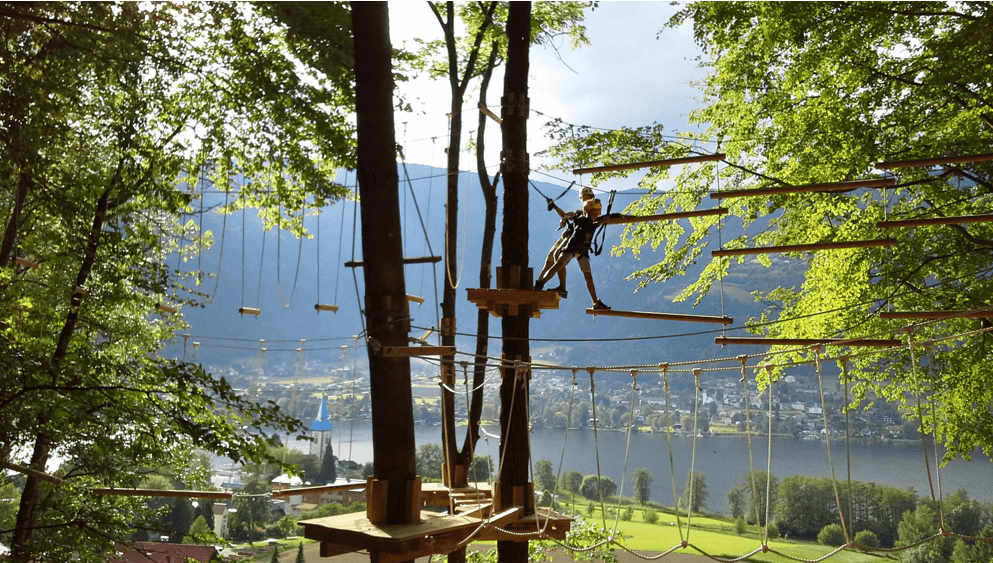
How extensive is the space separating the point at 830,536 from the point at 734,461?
78.2 feet

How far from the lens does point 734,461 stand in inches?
2147

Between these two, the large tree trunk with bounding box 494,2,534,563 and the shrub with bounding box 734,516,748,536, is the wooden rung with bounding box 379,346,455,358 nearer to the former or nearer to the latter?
the large tree trunk with bounding box 494,2,534,563

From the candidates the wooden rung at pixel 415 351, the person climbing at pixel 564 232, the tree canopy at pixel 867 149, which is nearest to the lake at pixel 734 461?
the tree canopy at pixel 867 149

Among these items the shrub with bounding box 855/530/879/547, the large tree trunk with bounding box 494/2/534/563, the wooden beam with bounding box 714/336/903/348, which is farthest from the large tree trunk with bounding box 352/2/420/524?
the shrub with bounding box 855/530/879/547

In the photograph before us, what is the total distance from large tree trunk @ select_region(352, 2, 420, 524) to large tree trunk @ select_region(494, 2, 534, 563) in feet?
3.42

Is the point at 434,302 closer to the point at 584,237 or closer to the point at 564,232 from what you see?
the point at 564,232

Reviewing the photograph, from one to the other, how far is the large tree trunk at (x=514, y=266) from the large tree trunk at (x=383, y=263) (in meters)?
1.04

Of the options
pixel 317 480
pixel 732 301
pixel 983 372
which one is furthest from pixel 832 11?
pixel 732 301

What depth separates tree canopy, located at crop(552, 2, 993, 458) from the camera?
7.32 meters

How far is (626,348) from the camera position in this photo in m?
63.7

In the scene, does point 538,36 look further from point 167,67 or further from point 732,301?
point 732,301

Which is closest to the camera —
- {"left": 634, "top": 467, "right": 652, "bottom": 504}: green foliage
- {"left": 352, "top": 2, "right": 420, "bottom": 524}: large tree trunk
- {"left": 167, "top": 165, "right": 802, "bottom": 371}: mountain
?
{"left": 352, "top": 2, "right": 420, "bottom": 524}: large tree trunk

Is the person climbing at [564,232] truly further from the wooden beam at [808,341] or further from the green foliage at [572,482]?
the green foliage at [572,482]

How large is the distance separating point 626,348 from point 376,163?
198 ft
